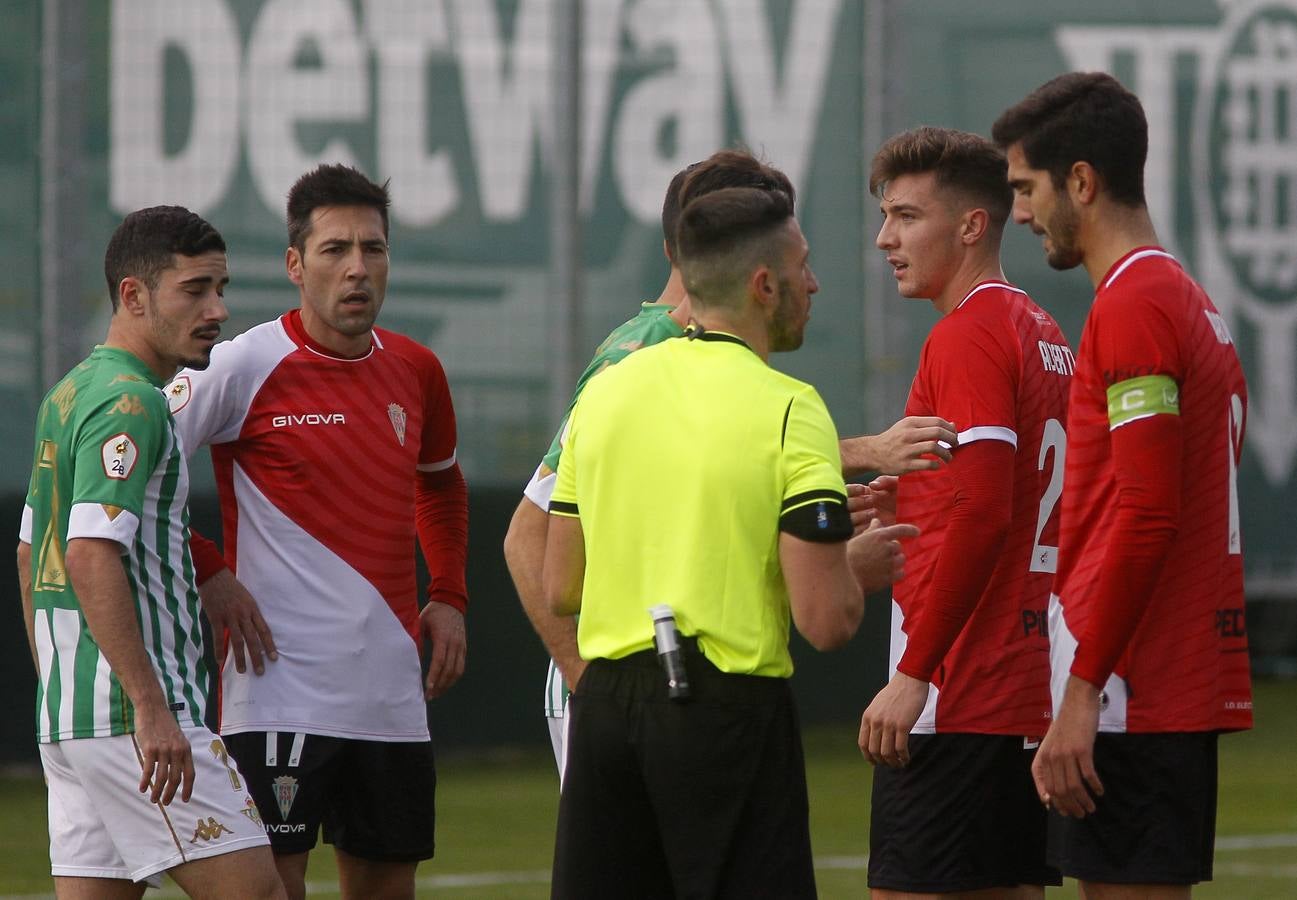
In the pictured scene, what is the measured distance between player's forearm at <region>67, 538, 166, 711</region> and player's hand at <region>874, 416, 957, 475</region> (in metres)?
1.73

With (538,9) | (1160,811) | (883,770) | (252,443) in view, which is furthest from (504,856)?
(538,9)

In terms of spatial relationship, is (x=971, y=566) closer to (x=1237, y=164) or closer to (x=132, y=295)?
(x=132, y=295)

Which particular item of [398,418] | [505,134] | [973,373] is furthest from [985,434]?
[505,134]

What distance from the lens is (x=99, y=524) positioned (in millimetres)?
4508

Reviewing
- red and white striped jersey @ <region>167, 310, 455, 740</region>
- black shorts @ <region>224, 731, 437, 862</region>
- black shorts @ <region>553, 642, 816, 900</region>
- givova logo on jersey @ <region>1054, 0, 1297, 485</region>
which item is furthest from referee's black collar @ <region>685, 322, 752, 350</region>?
givova logo on jersey @ <region>1054, 0, 1297, 485</region>

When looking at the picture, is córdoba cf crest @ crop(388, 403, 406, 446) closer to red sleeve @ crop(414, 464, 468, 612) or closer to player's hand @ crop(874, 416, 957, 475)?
red sleeve @ crop(414, 464, 468, 612)

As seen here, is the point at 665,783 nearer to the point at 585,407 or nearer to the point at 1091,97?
the point at 585,407

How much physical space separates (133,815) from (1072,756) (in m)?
A: 2.12

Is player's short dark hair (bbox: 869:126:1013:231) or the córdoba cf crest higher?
player's short dark hair (bbox: 869:126:1013:231)

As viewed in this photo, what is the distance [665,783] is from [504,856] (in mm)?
5211

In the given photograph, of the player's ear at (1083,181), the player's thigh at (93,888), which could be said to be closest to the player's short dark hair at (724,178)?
the player's ear at (1083,181)

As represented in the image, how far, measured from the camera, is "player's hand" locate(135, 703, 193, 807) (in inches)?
175

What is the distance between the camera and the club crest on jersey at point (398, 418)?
5.58 meters

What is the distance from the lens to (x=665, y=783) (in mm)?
3756
